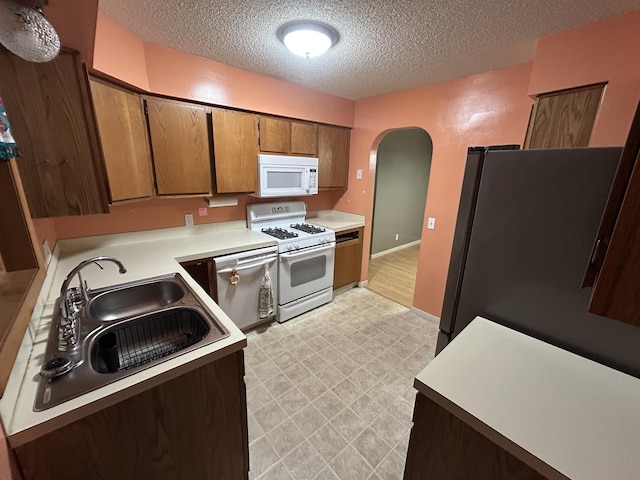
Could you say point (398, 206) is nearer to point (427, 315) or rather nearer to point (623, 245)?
point (427, 315)

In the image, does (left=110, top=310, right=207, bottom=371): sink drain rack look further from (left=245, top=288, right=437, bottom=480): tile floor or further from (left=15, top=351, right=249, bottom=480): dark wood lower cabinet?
(left=245, top=288, right=437, bottom=480): tile floor

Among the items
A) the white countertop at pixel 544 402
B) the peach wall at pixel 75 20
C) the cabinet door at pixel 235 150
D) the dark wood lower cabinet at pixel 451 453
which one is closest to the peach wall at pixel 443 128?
the cabinet door at pixel 235 150

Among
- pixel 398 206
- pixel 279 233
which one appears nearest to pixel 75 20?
pixel 279 233

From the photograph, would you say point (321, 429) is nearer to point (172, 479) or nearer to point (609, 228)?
point (172, 479)

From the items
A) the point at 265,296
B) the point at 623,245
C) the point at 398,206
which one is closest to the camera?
the point at 623,245

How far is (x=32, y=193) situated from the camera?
1.23 meters

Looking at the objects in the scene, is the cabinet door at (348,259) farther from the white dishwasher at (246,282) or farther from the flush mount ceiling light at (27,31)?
the flush mount ceiling light at (27,31)

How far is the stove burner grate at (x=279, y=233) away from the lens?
2.57 m

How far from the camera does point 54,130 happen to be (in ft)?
4.08

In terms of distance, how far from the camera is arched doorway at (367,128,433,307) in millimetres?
4088

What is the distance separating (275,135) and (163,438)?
2368 millimetres

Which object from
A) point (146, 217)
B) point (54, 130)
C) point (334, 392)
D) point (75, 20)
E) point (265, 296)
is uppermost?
point (75, 20)

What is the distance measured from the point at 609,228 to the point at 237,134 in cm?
237

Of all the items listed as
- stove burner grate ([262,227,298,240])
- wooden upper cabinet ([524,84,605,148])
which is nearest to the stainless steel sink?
stove burner grate ([262,227,298,240])
